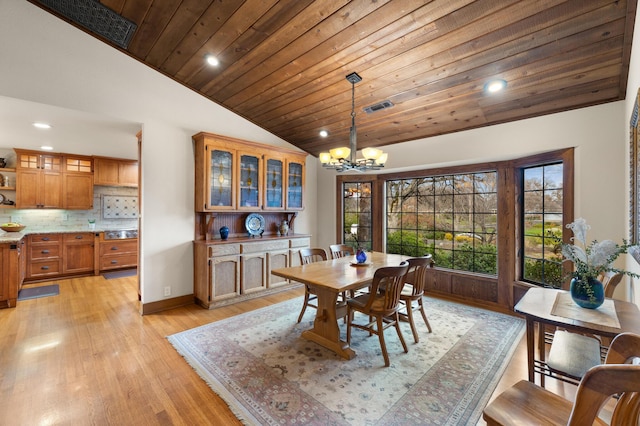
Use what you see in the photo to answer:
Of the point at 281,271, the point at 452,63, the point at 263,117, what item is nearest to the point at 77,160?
the point at 263,117

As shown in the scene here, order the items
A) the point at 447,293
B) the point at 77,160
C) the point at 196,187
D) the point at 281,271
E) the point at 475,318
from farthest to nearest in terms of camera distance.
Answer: the point at 77,160, the point at 447,293, the point at 196,187, the point at 475,318, the point at 281,271

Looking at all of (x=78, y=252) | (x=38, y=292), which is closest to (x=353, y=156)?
(x=38, y=292)

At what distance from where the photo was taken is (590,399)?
2.89ft

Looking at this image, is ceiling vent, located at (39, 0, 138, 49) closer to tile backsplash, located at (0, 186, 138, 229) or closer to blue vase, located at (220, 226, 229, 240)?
blue vase, located at (220, 226, 229, 240)

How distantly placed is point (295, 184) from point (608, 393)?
4278 mm

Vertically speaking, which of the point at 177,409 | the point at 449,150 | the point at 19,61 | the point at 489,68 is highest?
the point at 19,61

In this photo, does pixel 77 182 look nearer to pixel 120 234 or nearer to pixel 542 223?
pixel 120 234

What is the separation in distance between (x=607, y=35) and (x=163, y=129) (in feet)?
14.8

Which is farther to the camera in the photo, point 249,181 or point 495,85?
point 249,181

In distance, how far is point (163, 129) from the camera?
11.8 ft

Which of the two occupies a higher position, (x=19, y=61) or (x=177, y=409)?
(x=19, y=61)

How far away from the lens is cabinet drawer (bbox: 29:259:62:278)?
4.74m

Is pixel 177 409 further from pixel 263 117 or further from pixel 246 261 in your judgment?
pixel 263 117

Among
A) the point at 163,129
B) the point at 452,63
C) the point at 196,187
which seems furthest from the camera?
the point at 196,187
